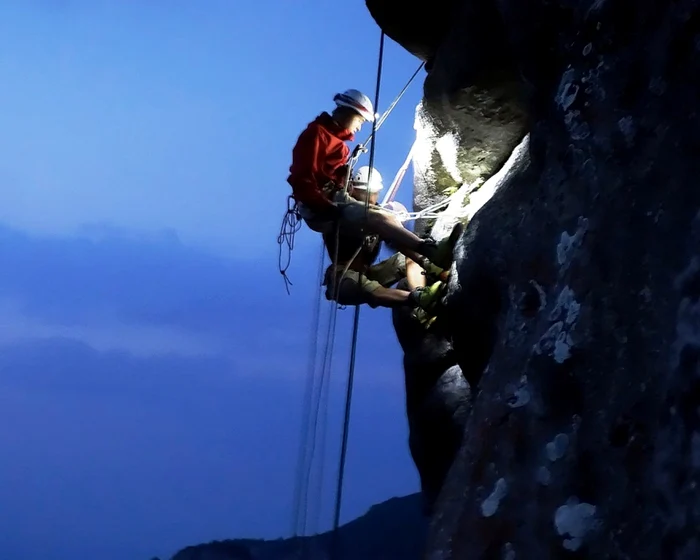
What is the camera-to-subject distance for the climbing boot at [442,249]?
426cm

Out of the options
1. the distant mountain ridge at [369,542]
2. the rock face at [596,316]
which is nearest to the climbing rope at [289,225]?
the rock face at [596,316]

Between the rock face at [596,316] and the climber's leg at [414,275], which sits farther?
the climber's leg at [414,275]

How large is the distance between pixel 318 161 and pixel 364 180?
1.01ft

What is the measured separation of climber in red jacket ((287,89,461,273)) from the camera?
4270mm

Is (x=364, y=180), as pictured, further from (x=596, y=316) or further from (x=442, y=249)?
(x=596, y=316)

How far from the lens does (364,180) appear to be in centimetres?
461

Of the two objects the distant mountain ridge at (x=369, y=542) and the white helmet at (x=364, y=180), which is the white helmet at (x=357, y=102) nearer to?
the white helmet at (x=364, y=180)

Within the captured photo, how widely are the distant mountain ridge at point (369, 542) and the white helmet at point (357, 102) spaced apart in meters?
11.0

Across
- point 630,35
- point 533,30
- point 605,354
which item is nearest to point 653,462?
point 605,354

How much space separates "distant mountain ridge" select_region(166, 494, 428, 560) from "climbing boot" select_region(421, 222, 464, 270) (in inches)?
434

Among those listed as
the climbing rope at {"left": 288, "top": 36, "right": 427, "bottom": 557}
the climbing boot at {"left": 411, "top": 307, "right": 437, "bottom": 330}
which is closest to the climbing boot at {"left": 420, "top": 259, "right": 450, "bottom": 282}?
the climbing boot at {"left": 411, "top": 307, "right": 437, "bottom": 330}

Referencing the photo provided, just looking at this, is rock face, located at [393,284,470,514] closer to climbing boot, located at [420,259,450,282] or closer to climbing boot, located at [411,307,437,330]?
climbing boot, located at [411,307,437,330]

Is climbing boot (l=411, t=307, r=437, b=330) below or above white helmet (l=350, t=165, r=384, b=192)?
below

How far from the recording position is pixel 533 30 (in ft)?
9.91
